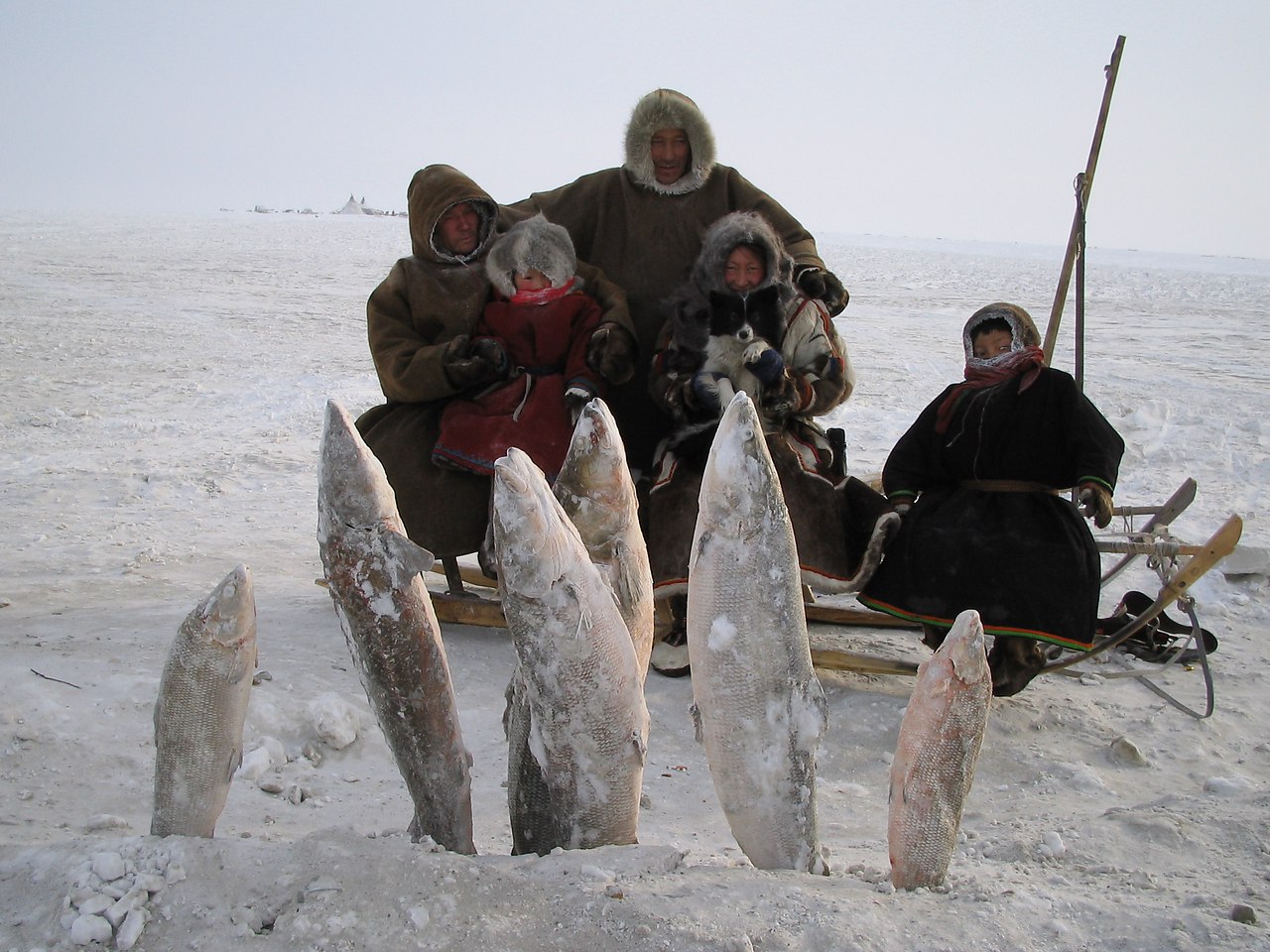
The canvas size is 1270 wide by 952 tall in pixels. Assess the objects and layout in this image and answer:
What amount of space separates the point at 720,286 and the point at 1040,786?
2.39 meters

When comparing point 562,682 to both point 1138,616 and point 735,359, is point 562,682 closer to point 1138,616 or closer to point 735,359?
point 735,359

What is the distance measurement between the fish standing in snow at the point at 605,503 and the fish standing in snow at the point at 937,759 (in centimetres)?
72

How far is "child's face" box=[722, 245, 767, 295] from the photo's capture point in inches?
171

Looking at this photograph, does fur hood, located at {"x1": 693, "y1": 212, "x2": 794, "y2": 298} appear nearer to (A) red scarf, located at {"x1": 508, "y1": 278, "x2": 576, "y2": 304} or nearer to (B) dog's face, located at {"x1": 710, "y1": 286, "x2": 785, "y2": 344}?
(B) dog's face, located at {"x1": 710, "y1": 286, "x2": 785, "y2": 344}

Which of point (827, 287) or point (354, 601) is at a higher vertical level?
point (827, 287)

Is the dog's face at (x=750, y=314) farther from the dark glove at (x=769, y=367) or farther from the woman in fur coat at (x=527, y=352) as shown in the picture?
the woman in fur coat at (x=527, y=352)

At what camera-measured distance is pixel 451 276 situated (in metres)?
4.62

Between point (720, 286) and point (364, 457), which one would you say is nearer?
point (364, 457)

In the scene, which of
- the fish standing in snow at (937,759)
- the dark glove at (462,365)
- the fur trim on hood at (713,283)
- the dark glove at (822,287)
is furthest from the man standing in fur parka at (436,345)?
the fish standing in snow at (937,759)

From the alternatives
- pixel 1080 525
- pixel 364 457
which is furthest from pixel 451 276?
pixel 1080 525

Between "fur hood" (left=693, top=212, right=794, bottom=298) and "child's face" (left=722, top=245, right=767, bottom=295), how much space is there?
0.02 meters

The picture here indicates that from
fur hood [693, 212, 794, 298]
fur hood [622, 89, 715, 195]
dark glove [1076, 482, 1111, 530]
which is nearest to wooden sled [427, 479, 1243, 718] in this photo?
dark glove [1076, 482, 1111, 530]

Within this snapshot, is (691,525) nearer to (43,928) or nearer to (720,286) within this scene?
(720,286)

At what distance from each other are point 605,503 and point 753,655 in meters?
0.53
